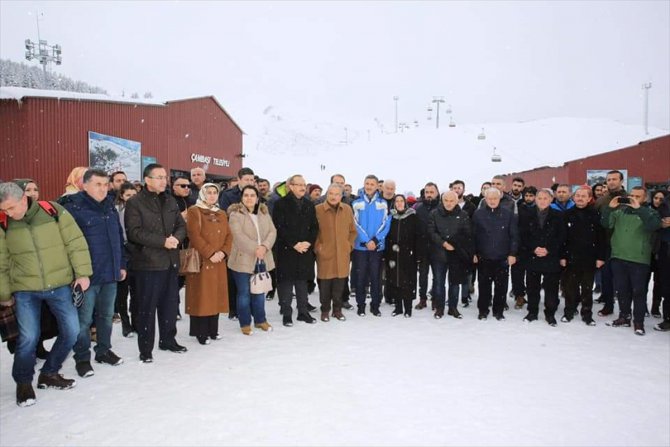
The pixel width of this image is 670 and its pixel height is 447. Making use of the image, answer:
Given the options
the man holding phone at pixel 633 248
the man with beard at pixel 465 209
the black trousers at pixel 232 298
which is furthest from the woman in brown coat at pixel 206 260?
the man holding phone at pixel 633 248

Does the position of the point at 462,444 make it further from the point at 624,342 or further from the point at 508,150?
the point at 508,150

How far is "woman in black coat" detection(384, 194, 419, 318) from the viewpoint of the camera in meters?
6.54

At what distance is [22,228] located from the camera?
3.54 meters

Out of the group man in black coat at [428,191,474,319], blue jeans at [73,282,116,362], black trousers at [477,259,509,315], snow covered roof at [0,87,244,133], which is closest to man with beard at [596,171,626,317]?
black trousers at [477,259,509,315]

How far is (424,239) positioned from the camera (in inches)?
265

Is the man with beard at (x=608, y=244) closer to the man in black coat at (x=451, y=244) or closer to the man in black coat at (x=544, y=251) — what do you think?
the man in black coat at (x=544, y=251)

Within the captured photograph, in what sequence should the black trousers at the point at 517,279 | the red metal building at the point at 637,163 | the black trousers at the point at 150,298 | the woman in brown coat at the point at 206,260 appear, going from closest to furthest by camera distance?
the black trousers at the point at 150,298 < the woman in brown coat at the point at 206,260 < the black trousers at the point at 517,279 < the red metal building at the point at 637,163

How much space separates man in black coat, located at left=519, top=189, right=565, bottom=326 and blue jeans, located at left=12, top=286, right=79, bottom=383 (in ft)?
18.6

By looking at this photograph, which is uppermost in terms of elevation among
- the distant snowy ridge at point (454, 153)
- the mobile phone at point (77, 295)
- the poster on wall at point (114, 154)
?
the distant snowy ridge at point (454, 153)

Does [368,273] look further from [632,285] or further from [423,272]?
[632,285]

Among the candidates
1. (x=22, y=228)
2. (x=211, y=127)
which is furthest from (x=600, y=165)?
(x=22, y=228)

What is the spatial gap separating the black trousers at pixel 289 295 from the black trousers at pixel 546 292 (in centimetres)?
327

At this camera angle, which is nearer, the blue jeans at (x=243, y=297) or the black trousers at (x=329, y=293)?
the blue jeans at (x=243, y=297)

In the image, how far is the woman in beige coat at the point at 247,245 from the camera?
18.1 feet
